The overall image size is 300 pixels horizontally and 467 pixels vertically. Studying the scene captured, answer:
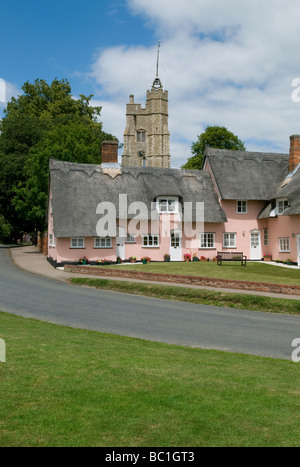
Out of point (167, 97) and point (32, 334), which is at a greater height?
point (167, 97)

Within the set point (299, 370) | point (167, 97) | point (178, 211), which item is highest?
point (167, 97)

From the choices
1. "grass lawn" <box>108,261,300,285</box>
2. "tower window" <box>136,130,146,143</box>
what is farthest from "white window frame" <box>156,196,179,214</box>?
"tower window" <box>136,130,146,143</box>

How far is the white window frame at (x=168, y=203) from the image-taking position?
37.2m

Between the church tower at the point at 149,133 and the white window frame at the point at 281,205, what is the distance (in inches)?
2096

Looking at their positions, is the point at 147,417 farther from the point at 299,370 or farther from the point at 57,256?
the point at 57,256

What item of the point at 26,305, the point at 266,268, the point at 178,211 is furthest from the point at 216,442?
the point at 178,211

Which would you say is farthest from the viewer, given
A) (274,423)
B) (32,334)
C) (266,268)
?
(266,268)

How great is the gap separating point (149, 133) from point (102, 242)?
58852mm

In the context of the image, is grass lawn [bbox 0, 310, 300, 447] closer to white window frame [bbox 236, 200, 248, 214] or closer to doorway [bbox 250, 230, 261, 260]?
doorway [bbox 250, 230, 261, 260]

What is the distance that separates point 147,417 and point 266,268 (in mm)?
27254

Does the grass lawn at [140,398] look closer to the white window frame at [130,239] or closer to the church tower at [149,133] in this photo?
the white window frame at [130,239]
